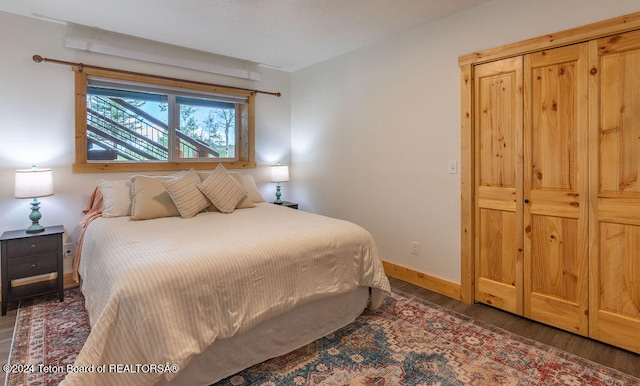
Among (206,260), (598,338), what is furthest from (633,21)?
(206,260)

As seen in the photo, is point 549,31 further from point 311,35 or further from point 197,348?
point 197,348

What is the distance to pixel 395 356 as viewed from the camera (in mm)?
1955

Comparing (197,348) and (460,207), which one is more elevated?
(460,207)

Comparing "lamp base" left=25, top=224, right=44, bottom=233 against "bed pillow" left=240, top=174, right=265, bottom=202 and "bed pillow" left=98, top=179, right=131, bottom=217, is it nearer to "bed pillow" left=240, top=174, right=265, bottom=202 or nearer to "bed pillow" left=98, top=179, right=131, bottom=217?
"bed pillow" left=98, top=179, right=131, bottom=217

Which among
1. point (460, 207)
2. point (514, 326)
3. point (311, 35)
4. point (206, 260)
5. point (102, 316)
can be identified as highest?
point (311, 35)

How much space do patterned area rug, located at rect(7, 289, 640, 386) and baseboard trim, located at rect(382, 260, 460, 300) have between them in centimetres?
36

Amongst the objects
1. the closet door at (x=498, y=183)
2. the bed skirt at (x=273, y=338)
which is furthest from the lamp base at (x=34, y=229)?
the closet door at (x=498, y=183)

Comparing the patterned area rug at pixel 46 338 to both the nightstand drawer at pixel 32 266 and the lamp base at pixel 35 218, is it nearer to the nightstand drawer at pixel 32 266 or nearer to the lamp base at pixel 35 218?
the nightstand drawer at pixel 32 266

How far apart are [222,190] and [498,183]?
2347 mm

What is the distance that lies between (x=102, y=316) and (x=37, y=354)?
3.62ft

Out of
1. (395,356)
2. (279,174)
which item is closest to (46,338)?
(395,356)

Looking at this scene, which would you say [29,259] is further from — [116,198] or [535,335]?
[535,335]

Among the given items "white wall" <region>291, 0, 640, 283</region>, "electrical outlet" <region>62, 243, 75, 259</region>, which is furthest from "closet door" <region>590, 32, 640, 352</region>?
"electrical outlet" <region>62, 243, 75, 259</region>

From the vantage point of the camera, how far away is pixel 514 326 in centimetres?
235
